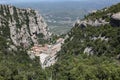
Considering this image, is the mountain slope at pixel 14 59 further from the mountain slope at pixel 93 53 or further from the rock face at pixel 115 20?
the rock face at pixel 115 20

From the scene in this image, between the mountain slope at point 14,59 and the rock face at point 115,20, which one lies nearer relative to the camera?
the mountain slope at point 14,59

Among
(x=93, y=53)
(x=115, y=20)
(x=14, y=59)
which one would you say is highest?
(x=115, y=20)

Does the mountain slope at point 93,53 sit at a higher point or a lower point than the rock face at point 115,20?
lower

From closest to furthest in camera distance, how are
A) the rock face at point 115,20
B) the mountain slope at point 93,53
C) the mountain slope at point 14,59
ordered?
the mountain slope at point 93,53 → the mountain slope at point 14,59 → the rock face at point 115,20

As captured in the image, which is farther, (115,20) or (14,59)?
(14,59)

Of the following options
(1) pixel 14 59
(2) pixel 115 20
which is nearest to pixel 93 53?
(2) pixel 115 20

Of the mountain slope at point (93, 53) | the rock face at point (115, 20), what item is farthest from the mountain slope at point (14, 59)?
the rock face at point (115, 20)

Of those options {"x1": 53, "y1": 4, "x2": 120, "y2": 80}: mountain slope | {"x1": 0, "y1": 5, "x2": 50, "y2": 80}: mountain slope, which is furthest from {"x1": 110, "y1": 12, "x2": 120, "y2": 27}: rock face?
{"x1": 0, "y1": 5, "x2": 50, "y2": 80}: mountain slope

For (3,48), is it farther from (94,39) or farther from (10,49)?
(94,39)

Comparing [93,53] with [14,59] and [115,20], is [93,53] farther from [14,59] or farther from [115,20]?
[14,59]

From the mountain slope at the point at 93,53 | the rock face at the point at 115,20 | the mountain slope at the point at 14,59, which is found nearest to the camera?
the mountain slope at the point at 93,53

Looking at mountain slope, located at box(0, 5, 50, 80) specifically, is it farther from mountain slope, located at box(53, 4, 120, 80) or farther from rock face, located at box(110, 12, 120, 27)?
rock face, located at box(110, 12, 120, 27)
